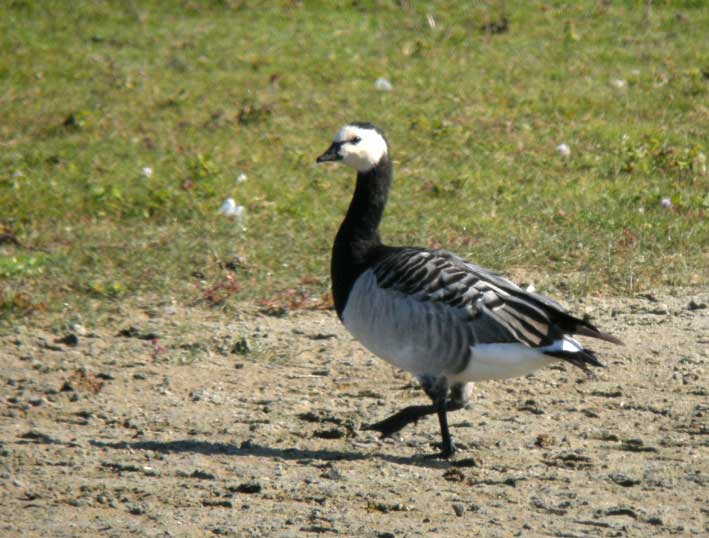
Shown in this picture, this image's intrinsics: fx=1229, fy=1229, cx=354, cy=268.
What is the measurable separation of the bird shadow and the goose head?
1441 mm

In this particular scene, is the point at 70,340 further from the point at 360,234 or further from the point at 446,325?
the point at 446,325

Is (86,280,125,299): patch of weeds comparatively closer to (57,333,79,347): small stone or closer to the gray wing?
(57,333,79,347): small stone

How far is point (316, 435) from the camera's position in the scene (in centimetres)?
568

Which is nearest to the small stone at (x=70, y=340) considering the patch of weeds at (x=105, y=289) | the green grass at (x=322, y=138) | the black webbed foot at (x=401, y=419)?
the green grass at (x=322, y=138)

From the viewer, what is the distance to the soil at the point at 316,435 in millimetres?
4672

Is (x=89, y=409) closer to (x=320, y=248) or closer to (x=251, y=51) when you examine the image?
(x=320, y=248)

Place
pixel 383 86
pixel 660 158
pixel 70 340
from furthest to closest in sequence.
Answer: pixel 383 86 → pixel 660 158 → pixel 70 340

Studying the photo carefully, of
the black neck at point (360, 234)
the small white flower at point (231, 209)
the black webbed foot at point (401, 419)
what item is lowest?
the black webbed foot at point (401, 419)

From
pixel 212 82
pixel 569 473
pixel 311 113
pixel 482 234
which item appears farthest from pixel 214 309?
pixel 212 82

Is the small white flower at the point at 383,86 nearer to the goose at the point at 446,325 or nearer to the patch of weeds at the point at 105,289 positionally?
the patch of weeds at the point at 105,289

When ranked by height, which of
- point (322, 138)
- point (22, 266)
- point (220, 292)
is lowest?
point (22, 266)

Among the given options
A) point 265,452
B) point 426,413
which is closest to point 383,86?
point 426,413

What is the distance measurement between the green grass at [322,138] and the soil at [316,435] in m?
0.67

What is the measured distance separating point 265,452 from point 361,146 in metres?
1.57
